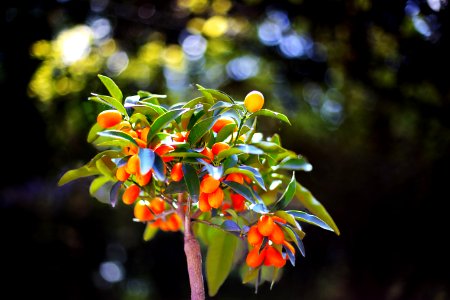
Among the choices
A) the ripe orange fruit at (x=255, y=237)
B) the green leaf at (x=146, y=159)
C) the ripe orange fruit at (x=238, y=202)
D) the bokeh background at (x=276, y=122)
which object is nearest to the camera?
the green leaf at (x=146, y=159)

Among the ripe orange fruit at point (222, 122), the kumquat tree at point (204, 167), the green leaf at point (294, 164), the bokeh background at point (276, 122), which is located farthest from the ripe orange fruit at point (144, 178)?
the bokeh background at point (276, 122)

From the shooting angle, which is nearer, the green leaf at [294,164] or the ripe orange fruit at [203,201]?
the ripe orange fruit at [203,201]

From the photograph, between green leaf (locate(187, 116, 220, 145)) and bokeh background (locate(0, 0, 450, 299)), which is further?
bokeh background (locate(0, 0, 450, 299))

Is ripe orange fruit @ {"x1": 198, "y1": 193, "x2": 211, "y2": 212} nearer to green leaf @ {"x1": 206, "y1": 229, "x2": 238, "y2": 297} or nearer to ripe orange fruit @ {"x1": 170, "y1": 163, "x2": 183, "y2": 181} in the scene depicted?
ripe orange fruit @ {"x1": 170, "y1": 163, "x2": 183, "y2": 181}

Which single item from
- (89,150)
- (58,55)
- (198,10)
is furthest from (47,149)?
(198,10)

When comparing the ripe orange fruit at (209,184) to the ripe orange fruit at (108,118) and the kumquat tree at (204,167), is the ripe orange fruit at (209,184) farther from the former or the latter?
the ripe orange fruit at (108,118)

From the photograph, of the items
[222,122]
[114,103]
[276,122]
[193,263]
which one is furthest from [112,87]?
[276,122]

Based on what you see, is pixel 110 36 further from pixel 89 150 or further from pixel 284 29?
pixel 284 29

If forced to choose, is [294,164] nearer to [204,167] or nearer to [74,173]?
[204,167]

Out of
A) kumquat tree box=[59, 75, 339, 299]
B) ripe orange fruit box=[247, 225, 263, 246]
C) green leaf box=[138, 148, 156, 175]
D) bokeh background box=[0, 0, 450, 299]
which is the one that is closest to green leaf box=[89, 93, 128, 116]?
kumquat tree box=[59, 75, 339, 299]
